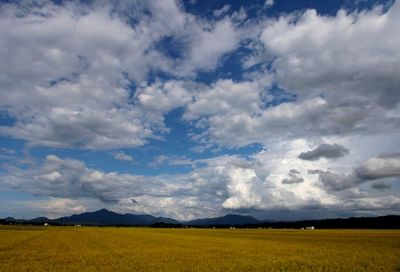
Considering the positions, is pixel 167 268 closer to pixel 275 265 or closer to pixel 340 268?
pixel 275 265

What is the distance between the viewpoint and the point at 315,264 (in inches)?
1155

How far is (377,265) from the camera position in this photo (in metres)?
27.8

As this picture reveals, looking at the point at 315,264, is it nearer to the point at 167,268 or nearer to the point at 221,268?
the point at 221,268

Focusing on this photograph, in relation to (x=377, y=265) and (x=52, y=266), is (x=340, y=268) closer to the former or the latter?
(x=377, y=265)

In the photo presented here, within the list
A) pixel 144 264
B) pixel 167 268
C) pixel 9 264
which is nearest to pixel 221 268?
pixel 167 268

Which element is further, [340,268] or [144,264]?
[144,264]

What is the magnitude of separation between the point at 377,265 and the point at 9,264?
27.2 m

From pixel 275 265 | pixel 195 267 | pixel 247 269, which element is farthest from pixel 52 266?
pixel 275 265

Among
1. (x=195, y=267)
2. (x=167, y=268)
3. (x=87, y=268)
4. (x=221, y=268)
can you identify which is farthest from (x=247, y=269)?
(x=87, y=268)

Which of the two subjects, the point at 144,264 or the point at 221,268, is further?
the point at 144,264

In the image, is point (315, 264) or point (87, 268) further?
point (315, 264)

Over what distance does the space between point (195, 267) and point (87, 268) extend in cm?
750

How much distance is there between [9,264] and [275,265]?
65.7 ft

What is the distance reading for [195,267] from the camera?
27.2 metres
